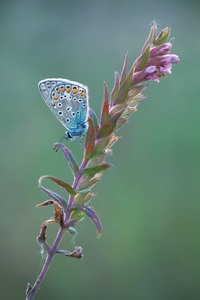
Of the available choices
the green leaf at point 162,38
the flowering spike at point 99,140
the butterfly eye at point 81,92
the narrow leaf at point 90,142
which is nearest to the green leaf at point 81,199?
the flowering spike at point 99,140

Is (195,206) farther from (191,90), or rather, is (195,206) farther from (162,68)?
(162,68)

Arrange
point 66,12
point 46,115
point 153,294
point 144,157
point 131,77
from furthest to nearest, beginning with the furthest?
point 66,12, point 46,115, point 144,157, point 153,294, point 131,77

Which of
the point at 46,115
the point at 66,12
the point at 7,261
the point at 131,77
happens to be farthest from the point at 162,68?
the point at 66,12

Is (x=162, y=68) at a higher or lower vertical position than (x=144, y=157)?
lower

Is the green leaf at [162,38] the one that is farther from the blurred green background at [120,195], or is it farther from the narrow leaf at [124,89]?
the blurred green background at [120,195]

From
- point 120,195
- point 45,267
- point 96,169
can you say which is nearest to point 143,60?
point 96,169

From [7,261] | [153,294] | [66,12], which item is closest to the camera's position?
[153,294]

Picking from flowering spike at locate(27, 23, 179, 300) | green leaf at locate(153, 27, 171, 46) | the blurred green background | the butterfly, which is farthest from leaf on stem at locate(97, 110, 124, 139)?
the blurred green background
